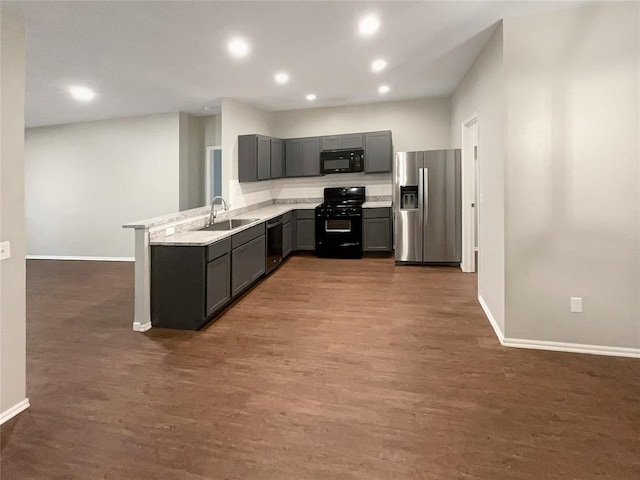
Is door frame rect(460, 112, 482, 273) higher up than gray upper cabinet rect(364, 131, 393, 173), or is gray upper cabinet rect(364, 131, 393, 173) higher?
gray upper cabinet rect(364, 131, 393, 173)

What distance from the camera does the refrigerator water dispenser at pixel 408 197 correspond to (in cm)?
608

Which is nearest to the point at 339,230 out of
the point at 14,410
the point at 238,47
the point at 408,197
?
the point at 408,197

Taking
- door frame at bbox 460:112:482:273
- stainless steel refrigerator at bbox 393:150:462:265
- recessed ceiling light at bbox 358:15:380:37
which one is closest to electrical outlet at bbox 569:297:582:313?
door frame at bbox 460:112:482:273

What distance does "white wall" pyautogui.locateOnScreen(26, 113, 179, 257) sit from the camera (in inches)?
270

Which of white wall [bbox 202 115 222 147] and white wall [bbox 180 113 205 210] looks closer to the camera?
white wall [bbox 180 113 205 210]

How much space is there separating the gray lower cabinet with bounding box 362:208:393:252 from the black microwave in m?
0.82

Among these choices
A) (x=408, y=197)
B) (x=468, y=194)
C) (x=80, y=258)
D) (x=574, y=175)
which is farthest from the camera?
(x=80, y=258)

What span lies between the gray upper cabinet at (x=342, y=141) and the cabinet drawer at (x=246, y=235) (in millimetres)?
2428

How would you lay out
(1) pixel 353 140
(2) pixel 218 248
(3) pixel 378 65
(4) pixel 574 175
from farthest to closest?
(1) pixel 353 140 → (3) pixel 378 65 → (2) pixel 218 248 → (4) pixel 574 175

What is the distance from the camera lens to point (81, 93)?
5.18 metres

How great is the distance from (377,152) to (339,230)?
60.3 inches

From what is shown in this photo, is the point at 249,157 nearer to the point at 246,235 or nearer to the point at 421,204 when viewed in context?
the point at 246,235

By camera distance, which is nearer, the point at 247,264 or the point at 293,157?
the point at 247,264

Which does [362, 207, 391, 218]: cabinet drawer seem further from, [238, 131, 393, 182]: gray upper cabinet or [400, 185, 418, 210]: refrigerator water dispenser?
[238, 131, 393, 182]: gray upper cabinet
